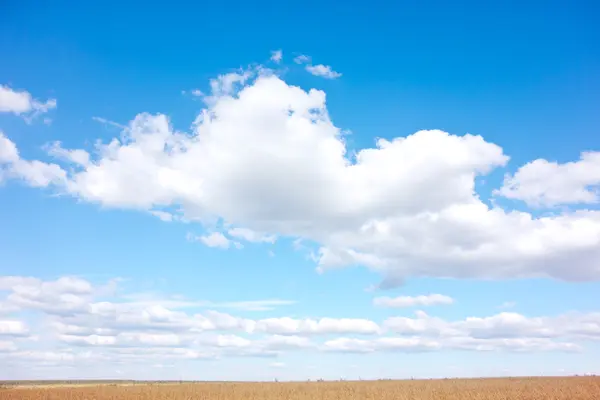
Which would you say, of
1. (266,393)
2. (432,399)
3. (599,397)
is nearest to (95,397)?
(266,393)

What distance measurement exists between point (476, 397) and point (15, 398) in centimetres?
2970

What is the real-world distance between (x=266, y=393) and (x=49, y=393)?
53.3 feet

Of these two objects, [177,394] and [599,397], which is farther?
[177,394]

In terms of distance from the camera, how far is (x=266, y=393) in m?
37.3

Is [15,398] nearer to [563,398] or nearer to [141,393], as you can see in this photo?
[141,393]

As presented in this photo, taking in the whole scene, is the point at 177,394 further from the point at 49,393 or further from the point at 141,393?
the point at 49,393

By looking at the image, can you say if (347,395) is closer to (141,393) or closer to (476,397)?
(476,397)

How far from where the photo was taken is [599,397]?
31656 mm

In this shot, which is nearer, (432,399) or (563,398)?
(563,398)

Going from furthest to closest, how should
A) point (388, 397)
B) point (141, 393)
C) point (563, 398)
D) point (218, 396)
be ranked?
point (141, 393), point (218, 396), point (388, 397), point (563, 398)

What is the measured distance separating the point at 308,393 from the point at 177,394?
895 centimetres

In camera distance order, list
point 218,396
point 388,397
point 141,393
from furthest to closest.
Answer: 1. point 141,393
2. point 218,396
3. point 388,397

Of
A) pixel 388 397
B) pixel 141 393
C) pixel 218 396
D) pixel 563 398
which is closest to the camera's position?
pixel 563 398

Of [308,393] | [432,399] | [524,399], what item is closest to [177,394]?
[308,393]
